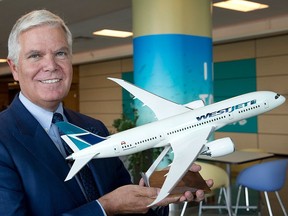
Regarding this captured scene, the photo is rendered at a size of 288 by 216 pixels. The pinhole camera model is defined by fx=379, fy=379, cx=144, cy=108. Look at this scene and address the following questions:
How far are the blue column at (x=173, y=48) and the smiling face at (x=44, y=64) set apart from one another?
2.73 meters

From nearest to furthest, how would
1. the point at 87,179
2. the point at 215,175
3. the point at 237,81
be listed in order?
the point at 87,179 → the point at 215,175 → the point at 237,81

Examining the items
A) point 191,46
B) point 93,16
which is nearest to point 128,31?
point 93,16

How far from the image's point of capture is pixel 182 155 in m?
1.22

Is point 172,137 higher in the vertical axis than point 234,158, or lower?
higher

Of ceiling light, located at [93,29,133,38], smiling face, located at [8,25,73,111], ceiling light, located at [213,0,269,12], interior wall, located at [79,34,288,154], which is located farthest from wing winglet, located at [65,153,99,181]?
ceiling light, located at [93,29,133,38]

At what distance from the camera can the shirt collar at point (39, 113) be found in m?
1.42

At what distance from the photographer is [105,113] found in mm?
12688

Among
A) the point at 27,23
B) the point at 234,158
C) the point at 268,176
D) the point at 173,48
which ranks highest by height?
the point at 173,48

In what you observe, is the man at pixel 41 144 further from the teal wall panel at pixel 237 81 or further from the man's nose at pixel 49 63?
the teal wall panel at pixel 237 81

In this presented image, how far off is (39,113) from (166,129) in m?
0.49

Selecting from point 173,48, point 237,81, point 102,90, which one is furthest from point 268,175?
point 102,90

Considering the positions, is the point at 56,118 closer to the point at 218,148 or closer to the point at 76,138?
the point at 76,138

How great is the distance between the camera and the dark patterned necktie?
4.58 ft

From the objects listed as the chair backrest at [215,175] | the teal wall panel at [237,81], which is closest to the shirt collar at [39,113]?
the chair backrest at [215,175]
